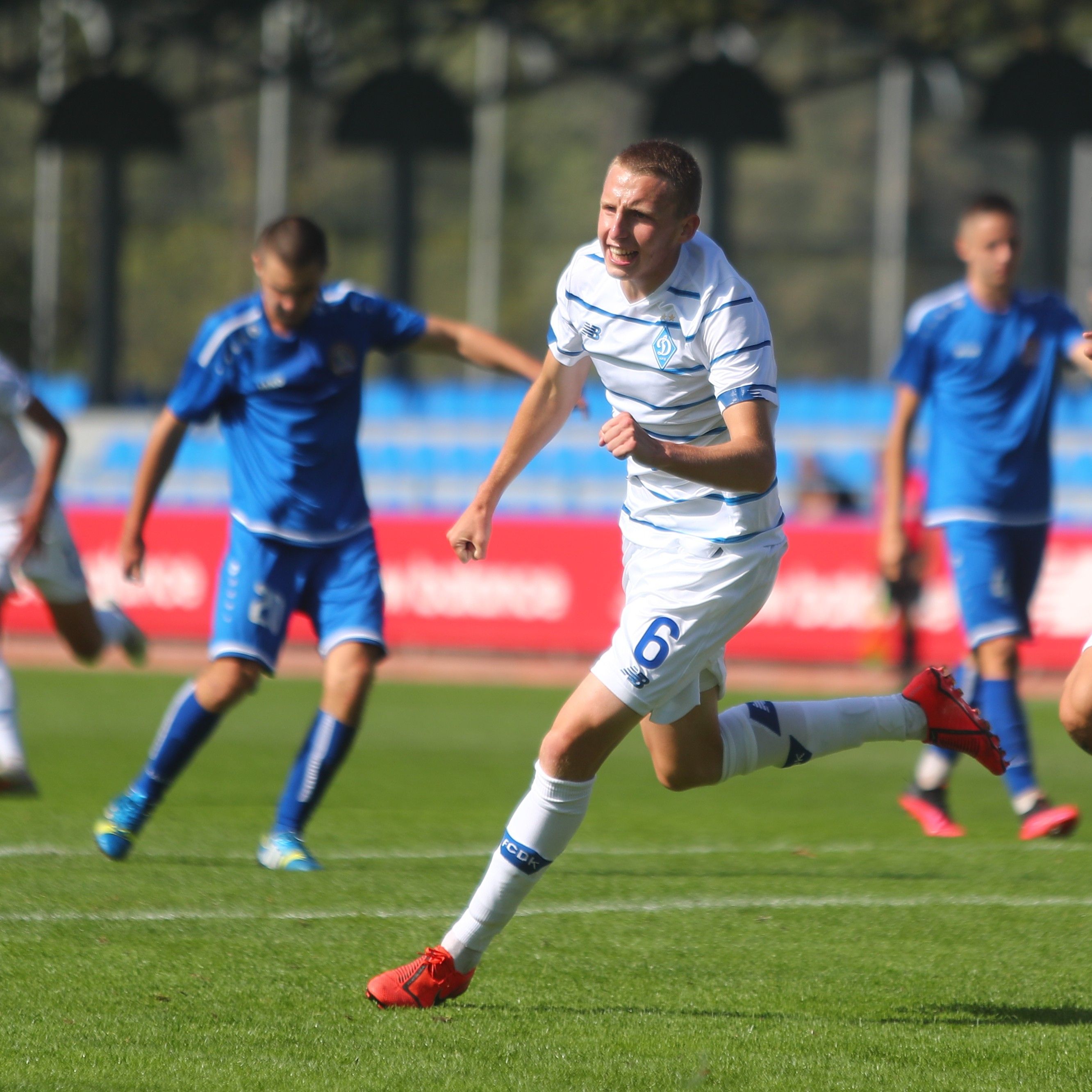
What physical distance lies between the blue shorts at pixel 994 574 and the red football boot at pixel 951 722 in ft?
6.98

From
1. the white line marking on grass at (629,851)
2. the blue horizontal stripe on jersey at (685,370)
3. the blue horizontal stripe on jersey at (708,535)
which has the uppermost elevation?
the blue horizontal stripe on jersey at (685,370)

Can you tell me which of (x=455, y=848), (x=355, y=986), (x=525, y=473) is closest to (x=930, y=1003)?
(x=355, y=986)

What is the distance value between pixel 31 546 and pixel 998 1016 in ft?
15.7

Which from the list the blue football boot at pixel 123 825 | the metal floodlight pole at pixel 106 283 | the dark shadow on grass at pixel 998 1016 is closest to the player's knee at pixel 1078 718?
the dark shadow on grass at pixel 998 1016

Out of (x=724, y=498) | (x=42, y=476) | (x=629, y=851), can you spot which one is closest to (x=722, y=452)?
(x=724, y=498)

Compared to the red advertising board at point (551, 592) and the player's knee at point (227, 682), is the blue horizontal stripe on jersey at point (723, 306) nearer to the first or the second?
the player's knee at point (227, 682)

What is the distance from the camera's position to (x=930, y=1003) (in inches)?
173

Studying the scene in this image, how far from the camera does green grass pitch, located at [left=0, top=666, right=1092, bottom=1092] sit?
3.81 m

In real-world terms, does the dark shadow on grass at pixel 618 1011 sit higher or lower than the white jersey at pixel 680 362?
lower

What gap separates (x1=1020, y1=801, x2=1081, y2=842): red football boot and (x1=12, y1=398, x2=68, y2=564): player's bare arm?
165 inches

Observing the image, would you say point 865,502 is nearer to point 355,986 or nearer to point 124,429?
point 124,429

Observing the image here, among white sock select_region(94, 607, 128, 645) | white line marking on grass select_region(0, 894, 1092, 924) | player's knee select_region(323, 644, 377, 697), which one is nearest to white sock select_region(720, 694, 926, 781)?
white line marking on grass select_region(0, 894, 1092, 924)

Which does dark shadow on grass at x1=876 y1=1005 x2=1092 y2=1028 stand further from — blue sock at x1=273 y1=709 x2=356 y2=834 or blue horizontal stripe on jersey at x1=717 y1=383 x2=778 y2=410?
blue sock at x1=273 y1=709 x2=356 y2=834

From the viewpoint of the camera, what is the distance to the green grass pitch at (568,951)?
381 centimetres
